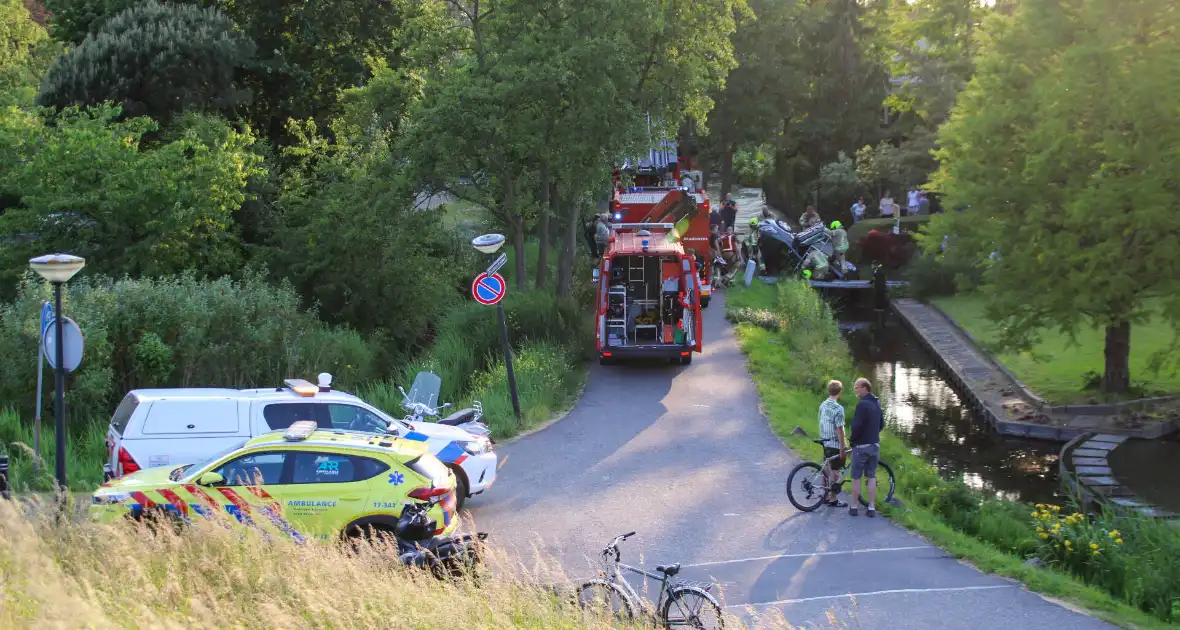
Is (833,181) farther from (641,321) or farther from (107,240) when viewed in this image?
(107,240)

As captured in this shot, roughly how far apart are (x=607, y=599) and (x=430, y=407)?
398 inches

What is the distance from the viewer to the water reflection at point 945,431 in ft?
61.4

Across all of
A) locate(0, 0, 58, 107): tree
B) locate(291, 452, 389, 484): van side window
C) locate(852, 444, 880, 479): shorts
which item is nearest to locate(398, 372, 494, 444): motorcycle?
locate(291, 452, 389, 484): van side window

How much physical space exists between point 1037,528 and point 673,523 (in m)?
4.39

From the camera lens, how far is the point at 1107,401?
2194cm

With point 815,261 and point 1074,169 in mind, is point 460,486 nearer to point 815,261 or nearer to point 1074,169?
point 1074,169

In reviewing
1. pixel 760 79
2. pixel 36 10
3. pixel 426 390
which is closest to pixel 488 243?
pixel 426 390

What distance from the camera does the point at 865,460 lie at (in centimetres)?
1377

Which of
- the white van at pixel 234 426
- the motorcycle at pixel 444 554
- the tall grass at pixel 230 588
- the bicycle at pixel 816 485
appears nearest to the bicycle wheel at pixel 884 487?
the bicycle at pixel 816 485

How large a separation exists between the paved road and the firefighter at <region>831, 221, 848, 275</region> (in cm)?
1559

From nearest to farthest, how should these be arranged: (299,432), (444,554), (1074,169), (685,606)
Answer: (685,606), (444,554), (299,432), (1074,169)

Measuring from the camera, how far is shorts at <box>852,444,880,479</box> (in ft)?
44.9

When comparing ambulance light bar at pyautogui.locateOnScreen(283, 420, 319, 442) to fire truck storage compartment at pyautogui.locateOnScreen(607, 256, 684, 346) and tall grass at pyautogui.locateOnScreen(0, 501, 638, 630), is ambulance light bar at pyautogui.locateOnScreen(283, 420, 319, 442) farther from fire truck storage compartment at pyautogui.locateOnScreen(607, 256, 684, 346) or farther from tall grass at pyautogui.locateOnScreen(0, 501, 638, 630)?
fire truck storage compartment at pyautogui.locateOnScreen(607, 256, 684, 346)

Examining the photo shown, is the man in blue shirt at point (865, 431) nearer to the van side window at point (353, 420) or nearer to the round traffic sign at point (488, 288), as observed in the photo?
the van side window at point (353, 420)
